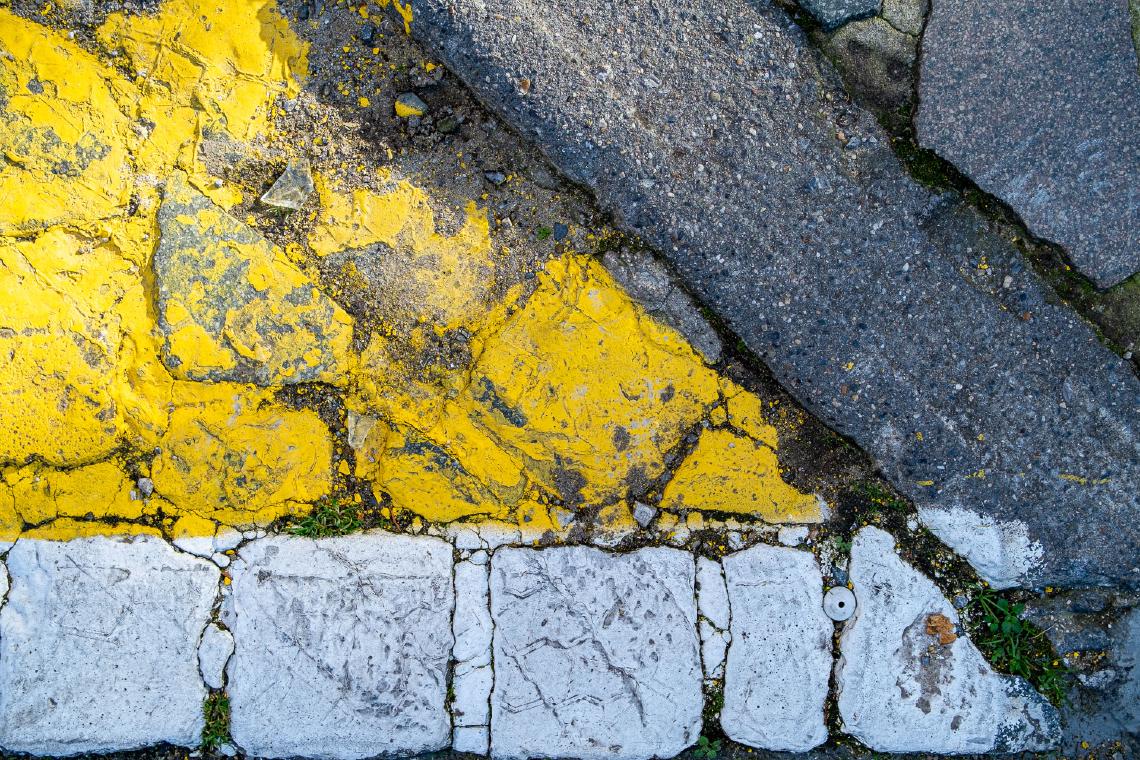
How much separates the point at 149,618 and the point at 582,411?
61.0 inches

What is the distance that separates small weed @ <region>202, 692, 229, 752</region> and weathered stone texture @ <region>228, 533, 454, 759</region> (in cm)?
3

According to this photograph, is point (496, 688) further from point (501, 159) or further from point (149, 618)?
point (501, 159)

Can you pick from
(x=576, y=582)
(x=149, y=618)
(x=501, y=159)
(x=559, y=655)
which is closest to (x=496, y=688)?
(x=559, y=655)

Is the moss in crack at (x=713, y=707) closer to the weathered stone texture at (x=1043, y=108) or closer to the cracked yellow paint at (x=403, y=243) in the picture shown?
the cracked yellow paint at (x=403, y=243)

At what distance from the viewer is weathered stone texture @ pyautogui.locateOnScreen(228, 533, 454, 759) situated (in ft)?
8.09

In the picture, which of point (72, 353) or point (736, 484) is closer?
point (72, 353)

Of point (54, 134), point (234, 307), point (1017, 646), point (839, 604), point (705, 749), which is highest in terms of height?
point (54, 134)

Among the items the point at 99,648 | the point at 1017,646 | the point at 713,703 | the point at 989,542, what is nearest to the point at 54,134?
the point at 99,648

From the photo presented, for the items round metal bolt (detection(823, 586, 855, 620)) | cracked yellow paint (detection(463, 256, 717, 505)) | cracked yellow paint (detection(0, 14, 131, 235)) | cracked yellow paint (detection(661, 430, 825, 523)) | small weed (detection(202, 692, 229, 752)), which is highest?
cracked yellow paint (detection(0, 14, 131, 235))

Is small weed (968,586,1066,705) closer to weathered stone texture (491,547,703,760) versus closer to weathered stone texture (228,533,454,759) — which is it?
weathered stone texture (491,547,703,760)

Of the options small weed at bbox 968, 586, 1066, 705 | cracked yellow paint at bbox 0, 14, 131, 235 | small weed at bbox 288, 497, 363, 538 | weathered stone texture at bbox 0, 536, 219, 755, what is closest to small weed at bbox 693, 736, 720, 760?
small weed at bbox 968, 586, 1066, 705

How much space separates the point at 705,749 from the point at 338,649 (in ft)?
4.10

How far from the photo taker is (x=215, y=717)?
2.46 meters

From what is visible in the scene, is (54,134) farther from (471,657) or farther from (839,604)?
(839,604)
